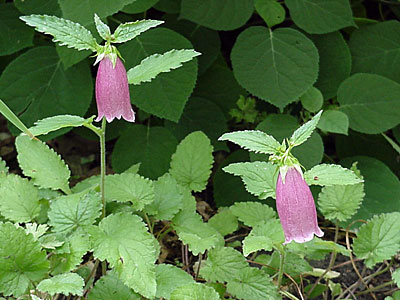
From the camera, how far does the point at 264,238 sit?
1469mm

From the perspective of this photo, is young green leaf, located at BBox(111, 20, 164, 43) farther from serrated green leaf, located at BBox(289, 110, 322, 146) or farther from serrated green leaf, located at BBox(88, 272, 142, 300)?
serrated green leaf, located at BBox(88, 272, 142, 300)

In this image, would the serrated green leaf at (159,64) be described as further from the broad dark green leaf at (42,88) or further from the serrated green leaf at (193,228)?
the broad dark green leaf at (42,88)

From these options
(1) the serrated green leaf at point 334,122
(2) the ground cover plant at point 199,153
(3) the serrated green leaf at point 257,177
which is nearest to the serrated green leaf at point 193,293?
(2) the ground cover plant at point 199,153

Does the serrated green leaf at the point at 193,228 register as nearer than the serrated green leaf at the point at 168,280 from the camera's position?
No

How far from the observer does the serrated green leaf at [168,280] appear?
152cm

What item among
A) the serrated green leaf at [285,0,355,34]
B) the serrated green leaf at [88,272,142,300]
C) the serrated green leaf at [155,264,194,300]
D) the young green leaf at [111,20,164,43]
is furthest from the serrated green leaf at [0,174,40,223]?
the serrated green leaf at [285,0,355,34]

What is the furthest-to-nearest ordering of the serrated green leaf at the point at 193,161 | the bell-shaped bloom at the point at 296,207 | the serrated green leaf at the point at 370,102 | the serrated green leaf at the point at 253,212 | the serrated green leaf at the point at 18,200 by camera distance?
1. the serrated green leaf at the point at 370,102
2. the serrated green leaf at the point at 193,161
3. the serrated green leaf at the point at 253,212
4. the serrated green leaf at the point at 18,200
5. the bell-shaped bloom at the point at 296,207

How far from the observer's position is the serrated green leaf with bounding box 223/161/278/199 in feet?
4.62

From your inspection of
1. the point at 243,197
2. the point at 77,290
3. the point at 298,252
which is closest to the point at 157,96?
the point at 243,197

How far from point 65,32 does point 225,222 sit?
2.72 feet

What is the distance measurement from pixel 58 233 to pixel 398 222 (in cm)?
95

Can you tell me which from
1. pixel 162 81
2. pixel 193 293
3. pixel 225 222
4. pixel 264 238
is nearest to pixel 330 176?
pixel 264 238

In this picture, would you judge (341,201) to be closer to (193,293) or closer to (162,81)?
(193,293)

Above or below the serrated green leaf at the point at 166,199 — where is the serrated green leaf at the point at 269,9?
above
